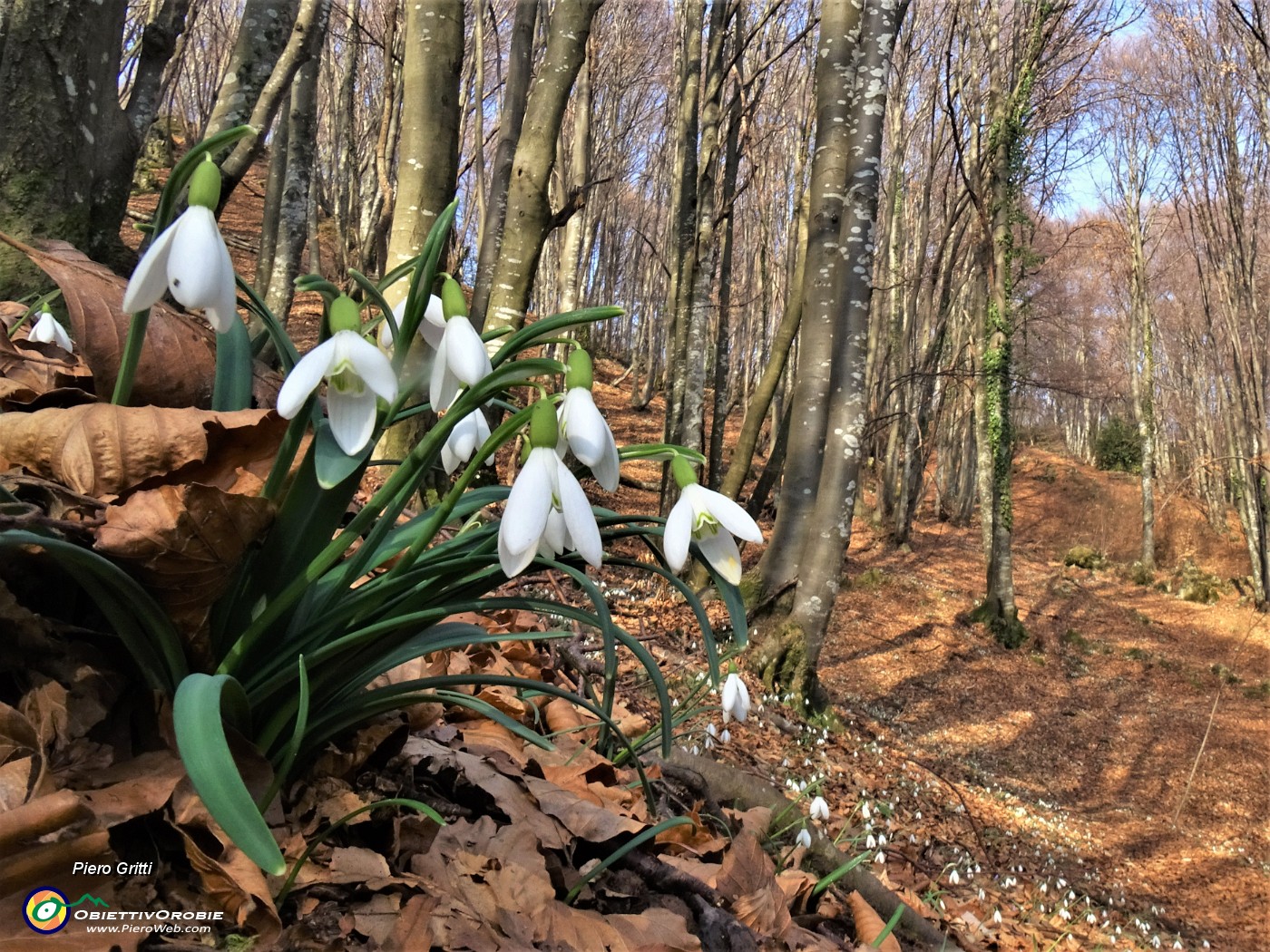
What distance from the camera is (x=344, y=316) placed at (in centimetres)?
96

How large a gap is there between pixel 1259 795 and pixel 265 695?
9.89 meters

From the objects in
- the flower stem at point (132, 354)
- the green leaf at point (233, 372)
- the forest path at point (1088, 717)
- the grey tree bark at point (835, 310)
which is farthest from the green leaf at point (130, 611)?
the grey tree bark at point (835, 310)

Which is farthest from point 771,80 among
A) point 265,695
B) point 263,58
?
point 265,695

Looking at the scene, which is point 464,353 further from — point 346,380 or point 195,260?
point 195,260

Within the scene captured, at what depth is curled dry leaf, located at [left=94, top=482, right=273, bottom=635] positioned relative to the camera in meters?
0.96

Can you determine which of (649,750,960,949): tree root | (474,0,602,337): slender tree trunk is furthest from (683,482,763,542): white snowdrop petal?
(474,0,602,337): slender tree trunk

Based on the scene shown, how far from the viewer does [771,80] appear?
17000 mm

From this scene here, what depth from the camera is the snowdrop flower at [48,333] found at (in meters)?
1.53

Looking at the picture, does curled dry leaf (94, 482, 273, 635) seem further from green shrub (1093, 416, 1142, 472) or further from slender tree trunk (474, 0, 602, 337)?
green shrub (1093, 416, 1142, 472)

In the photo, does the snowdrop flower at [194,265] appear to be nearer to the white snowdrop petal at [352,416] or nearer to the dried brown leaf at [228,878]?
the white snowdrop petal at [352,416]

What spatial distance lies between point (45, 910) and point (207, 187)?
0.75m

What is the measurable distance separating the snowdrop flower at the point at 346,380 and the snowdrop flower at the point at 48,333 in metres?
0.90

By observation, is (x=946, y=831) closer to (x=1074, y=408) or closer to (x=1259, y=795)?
(x=1259, y=795)

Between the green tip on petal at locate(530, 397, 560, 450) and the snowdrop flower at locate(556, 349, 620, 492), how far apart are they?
0.10 ft
